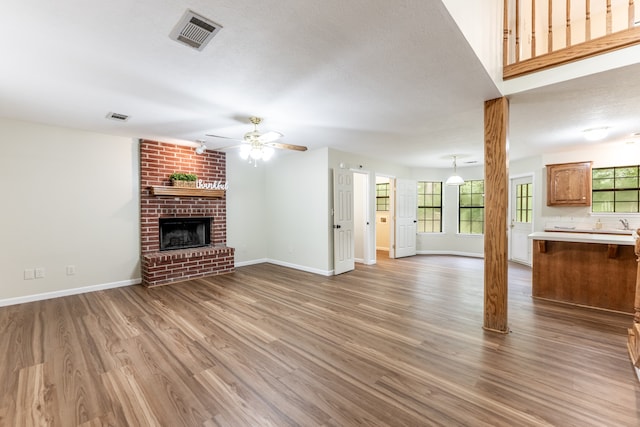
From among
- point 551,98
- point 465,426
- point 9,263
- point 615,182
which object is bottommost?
point 465,426

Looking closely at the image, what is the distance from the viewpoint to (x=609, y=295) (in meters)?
3.50

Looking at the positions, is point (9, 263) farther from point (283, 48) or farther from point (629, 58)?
point (629, 58)

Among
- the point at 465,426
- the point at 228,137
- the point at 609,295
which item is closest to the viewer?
the point at 465,426

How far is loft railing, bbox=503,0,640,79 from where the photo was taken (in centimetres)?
226

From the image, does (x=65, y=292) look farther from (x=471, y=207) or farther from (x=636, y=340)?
(x=471, y=207)

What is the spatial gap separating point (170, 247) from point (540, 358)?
548 centimetres

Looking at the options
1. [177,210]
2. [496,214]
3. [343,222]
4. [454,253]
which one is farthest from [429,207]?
[177,210]

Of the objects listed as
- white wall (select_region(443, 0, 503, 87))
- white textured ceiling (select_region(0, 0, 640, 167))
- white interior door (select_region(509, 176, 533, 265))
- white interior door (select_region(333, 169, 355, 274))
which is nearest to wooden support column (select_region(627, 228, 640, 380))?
white textured ceiling (select_region(0, 0, 640, 167))

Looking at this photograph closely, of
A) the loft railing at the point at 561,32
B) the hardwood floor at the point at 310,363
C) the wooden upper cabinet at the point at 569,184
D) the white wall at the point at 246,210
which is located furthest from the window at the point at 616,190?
the white wall at the point at 246,210

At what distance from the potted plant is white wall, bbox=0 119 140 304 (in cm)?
58

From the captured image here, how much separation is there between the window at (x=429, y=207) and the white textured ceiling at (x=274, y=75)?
12.1 feet

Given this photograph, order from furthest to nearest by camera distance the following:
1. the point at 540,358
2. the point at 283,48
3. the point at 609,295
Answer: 1. the point at 609,295
2. the point at 540,358
3. the point at 283,48

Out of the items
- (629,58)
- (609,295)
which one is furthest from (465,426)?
(609,295)

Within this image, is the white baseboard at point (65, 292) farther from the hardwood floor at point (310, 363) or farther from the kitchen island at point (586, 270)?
the kitchen island at point (586, 270)
